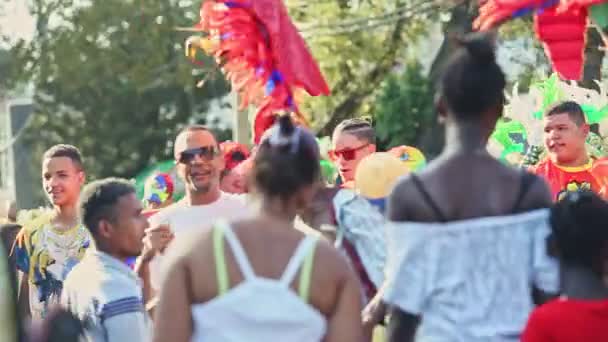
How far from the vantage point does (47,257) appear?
6773 millimetres

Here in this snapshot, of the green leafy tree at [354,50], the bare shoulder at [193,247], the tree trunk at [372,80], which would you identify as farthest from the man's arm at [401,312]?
the tree trunk at [372,80]

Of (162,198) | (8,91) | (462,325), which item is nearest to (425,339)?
(462,325)

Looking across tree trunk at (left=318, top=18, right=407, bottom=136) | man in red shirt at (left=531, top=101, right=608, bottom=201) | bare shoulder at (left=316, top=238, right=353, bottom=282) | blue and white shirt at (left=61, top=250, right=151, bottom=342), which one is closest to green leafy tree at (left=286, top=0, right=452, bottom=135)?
tree trunk at (left=318, top=18, right=407, bottom=136)

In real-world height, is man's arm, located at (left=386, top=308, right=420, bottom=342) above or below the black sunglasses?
below

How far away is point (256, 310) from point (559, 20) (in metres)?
2.91

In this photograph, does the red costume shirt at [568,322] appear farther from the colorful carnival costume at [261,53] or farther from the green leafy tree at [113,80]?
the green leafy tree at [113,80]

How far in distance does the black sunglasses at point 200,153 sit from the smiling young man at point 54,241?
75 centimetres

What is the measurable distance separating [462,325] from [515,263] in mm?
233

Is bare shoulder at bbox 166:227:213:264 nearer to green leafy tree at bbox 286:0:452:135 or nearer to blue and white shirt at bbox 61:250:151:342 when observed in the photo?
blue and white shirt at bbox 61:250:151:342

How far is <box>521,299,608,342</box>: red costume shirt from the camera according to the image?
3747 mm

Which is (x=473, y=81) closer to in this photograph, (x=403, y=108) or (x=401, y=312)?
(x=401, y=312)

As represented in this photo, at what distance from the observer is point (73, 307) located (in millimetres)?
4719

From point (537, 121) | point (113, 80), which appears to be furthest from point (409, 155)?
point (113, 80)

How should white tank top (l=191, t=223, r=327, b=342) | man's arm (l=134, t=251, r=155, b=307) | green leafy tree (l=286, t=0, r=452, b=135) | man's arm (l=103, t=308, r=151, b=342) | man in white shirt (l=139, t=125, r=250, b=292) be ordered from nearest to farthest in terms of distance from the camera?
white tank top (l=191, t=223, r=327, b=342), man's arm (l=103, t=308, r=151, b=342), man's arm (l=134, t=251, r=155, b=307), man in white shirt (l=139, t=125, r=250, b=292), green leafy tree (l=286, t=0, r=452, b=135)
